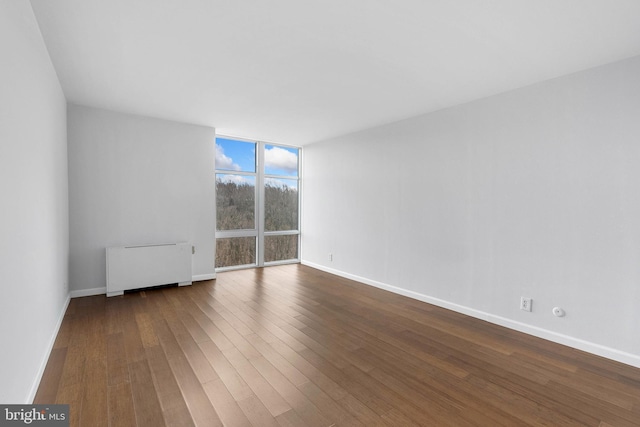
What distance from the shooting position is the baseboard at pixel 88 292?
12.9 feet

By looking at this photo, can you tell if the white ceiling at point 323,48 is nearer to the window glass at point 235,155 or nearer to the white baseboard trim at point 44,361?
the window glass at point 235,155

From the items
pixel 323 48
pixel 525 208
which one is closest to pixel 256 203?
pixel 323 48

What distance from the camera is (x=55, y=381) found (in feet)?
6.88

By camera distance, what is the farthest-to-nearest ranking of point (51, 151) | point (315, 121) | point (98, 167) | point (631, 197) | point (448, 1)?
point (315, 121) → point (98, 167) → point (51, 151) → point (631, 197) → point (448, 1)

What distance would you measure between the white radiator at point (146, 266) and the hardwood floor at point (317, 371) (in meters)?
0.55

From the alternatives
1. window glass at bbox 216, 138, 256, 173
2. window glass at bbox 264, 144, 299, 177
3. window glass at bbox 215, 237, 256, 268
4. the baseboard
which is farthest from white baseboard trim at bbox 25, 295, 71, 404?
window glass at bbox 264, 144, 299, 177

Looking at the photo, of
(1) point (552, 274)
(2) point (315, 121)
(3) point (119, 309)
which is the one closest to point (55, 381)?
(3) point (119, 309)

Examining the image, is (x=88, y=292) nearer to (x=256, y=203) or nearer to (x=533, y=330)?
(x=256, y=203)

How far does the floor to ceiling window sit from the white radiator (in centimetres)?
91

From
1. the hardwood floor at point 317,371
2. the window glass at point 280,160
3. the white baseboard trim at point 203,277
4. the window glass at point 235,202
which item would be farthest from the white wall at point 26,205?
the window glass at point 280,160

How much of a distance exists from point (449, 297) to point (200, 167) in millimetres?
4275

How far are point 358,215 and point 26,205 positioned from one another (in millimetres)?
4088

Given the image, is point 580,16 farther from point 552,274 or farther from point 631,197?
point 552,274

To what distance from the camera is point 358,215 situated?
5.06m
